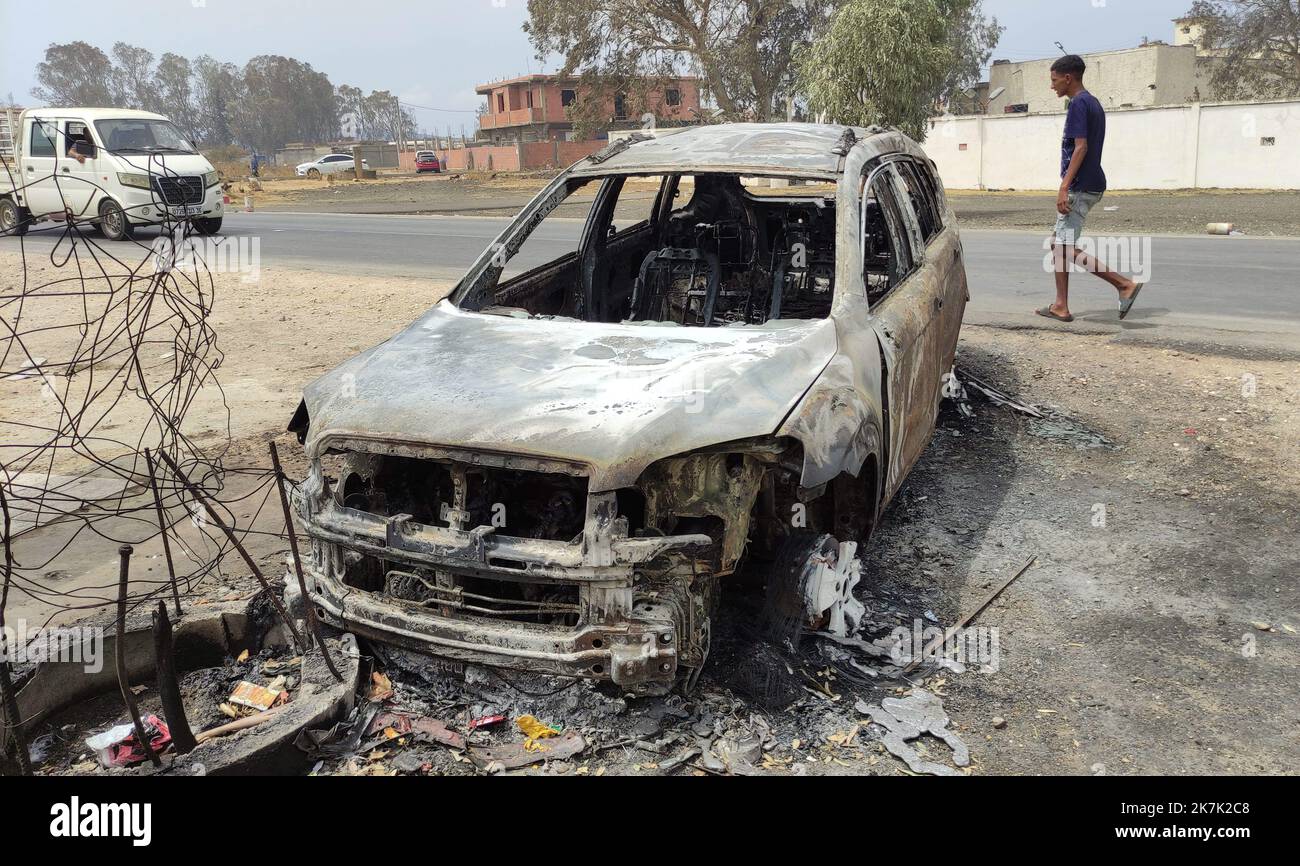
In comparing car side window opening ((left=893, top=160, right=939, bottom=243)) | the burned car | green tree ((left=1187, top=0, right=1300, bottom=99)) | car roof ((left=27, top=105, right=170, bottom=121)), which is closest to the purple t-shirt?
car side window opening ((left=893, top=160, right=939, bottom=243))

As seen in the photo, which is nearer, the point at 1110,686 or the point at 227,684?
the point at 1110,686

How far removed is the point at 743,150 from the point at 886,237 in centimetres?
84

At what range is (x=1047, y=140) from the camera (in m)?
28.5

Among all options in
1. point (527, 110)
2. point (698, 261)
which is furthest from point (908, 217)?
point (527, 110)

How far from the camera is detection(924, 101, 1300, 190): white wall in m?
25.1

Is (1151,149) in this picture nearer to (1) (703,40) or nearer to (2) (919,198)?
(1) (703,40)

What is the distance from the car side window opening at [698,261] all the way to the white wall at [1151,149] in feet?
81.0

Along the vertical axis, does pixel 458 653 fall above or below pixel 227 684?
above

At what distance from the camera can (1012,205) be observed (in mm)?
22625

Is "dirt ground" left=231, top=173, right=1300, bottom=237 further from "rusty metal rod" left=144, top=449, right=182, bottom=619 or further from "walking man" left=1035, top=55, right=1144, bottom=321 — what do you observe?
"rusty metal rod" left=144, top=449, right=182, bottom=619

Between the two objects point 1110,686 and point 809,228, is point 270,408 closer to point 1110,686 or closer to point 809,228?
point 809,228

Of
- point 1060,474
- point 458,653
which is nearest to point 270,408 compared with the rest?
point 458,653

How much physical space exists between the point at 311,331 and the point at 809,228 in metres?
5.70

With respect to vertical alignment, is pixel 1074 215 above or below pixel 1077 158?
below
